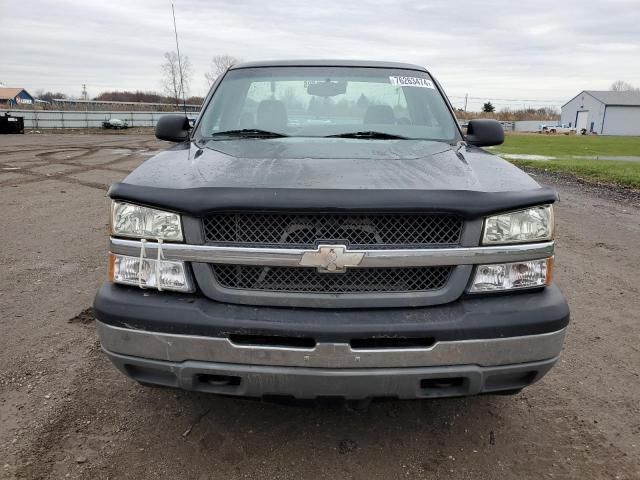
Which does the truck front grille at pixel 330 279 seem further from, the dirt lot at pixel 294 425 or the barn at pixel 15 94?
the barn at pixel 15 94

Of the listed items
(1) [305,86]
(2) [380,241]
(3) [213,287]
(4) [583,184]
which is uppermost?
(1) [305,86]

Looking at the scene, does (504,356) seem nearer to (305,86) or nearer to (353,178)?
(353,178)

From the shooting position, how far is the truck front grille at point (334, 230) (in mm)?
2197

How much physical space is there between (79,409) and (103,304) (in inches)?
36.1

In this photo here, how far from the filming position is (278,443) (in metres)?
2.60

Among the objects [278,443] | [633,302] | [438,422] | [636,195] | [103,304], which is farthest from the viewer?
[636,195]

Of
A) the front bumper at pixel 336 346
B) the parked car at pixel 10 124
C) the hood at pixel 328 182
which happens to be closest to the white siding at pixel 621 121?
the parked car at pixel 10 124

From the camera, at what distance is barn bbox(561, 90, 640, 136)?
3000 inches

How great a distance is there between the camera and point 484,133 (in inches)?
143

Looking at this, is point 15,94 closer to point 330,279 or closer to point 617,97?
point 617,97

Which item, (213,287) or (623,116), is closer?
(213,287)

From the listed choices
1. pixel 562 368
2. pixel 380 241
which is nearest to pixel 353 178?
pixel 380 241

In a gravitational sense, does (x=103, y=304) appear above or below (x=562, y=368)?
above

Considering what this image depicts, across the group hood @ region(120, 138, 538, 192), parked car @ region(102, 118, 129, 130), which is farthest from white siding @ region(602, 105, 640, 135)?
hood @ region(120, 138, 538, 192)
